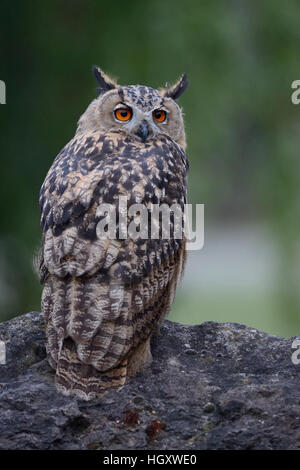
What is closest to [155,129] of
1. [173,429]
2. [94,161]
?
[94,161]

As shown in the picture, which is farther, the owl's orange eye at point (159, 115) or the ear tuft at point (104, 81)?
the ear tuft at point (104, 81)

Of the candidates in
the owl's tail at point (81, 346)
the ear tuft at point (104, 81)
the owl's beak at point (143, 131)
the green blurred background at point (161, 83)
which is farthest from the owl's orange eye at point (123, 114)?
the green blurred background at point (161, 83)

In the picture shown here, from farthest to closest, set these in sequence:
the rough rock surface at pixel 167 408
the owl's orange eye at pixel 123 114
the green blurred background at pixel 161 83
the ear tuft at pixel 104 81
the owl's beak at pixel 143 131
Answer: the green blurred background at pixel 161 83
the ear tuft at pixel 104 81
the owl's orange eye at pixel 123 114
the owl's beak at pixel 143 131
the rough rock surface at pixel 167 408

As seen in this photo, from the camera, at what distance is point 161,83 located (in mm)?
6066

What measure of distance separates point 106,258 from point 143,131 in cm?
87

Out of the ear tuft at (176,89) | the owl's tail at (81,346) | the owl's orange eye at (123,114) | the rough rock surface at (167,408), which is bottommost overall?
the rough rock surface at (167,408)

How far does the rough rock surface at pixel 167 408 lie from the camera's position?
9.61 feet

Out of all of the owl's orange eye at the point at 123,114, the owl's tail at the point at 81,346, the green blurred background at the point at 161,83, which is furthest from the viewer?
the green blurred background at the point at 161,83

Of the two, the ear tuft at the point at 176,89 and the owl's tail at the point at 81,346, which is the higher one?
the ear tuft at the point at 176,89

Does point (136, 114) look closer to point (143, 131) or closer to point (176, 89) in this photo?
point (143, 131)

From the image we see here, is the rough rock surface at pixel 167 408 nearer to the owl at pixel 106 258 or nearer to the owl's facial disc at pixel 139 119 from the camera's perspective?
the owl at pixel 106 258

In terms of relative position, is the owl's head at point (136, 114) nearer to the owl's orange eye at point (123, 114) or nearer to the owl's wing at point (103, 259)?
the owl's orange eye at point (123, 114)

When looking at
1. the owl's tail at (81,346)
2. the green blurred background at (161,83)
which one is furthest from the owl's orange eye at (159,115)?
the green blurred background at (161,83)

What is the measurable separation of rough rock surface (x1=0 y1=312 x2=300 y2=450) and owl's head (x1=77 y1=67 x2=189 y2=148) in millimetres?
1262
